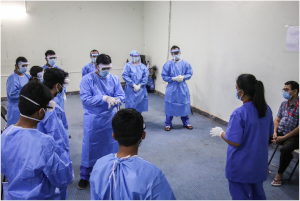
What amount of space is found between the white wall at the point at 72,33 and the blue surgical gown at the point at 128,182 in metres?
6.45

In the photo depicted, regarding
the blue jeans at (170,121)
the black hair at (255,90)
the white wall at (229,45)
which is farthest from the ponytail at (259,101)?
the blue jeans at (170,121)

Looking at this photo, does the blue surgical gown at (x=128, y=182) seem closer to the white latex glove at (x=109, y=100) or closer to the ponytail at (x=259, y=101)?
the ponytail at (x=259, y=101)

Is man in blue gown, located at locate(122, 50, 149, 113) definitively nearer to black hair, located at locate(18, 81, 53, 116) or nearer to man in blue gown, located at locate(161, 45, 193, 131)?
man in blue gown, located at locate(161, 45, 193, 131)

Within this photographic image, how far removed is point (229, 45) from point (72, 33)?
4623mm

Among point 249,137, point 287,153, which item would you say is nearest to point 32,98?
point 249,137

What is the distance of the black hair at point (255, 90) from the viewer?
179 centimetres

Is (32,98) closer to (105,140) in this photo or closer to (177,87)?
(105,140)

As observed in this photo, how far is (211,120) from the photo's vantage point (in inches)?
197

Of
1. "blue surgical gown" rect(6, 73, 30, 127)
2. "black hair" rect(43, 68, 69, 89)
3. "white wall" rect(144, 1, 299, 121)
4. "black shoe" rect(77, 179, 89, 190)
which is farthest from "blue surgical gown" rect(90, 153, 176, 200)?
"white wall" rect(144, 1, 299, 121)

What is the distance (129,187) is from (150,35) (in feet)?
22.3

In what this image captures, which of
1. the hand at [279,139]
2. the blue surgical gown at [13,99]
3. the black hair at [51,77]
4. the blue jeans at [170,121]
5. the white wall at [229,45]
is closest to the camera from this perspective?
the black hair at [51,77]

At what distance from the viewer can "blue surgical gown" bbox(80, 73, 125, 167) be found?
2.55 m

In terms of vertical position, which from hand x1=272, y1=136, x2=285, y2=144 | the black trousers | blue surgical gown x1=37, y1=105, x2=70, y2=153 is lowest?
the black trousers

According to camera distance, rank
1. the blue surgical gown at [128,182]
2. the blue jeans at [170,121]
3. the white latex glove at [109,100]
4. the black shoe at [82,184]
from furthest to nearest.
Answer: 1. the blue jeans at [170,121]
2. the black shoe at [82,184]
3. the white latex glove at [109,100]
4. the blue surgical gown at [128,182]
